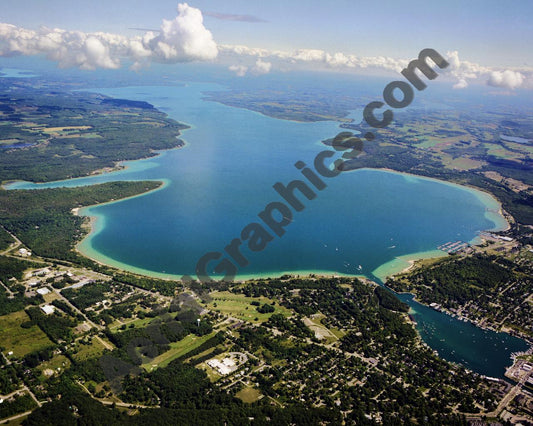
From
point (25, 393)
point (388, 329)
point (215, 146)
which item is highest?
point (215, 146)

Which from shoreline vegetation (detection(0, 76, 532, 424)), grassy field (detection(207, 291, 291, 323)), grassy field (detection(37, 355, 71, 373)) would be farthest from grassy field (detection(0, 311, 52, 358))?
grassy field (detection(207, 291, 291, 323))

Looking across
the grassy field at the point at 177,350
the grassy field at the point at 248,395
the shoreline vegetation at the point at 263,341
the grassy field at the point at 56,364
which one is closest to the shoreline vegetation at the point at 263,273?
the shoreline vegetation at the point at 263,341

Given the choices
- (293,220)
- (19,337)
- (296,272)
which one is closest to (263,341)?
(296,272)

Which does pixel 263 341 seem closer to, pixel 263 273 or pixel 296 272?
pixel 263 273

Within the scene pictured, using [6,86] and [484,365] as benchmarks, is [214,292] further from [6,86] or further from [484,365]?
[6,86]

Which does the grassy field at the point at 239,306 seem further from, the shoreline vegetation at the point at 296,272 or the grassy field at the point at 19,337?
the grassy field at the point at 19,337

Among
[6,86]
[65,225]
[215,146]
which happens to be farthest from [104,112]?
[65,225]
